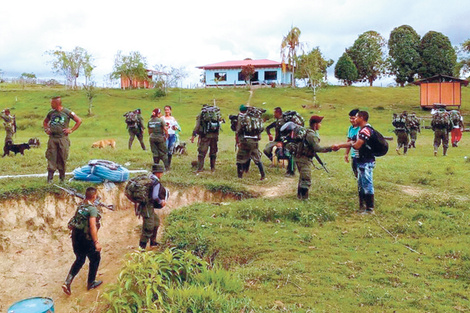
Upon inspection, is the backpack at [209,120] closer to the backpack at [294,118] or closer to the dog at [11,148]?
the backpack at [294,118]

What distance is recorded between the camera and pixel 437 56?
52.1 meters

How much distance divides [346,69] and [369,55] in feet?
16.8

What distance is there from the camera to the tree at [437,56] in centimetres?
5153

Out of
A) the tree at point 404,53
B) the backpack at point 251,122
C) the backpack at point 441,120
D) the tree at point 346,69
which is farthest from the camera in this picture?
the tree at point 346,69

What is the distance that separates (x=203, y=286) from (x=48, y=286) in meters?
2.82

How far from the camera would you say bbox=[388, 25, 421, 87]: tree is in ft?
175

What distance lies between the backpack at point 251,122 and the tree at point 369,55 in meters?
52.8

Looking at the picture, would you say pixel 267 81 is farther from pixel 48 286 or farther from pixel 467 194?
pixel 48 286

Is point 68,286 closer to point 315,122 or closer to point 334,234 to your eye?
point 334,234

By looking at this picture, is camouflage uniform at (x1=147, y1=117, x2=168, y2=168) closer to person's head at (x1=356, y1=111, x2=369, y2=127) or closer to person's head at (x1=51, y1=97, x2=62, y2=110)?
person's head at (x1=51, y1=97, x2=62, y2=110)

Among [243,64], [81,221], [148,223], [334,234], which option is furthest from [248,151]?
[243,64]

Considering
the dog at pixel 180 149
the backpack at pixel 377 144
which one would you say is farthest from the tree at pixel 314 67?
the backpack at pixel 377 144

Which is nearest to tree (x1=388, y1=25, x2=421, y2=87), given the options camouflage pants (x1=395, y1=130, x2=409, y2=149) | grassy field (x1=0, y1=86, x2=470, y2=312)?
camouflage pants (x1=395, y1=130, x2=409, y2=149)

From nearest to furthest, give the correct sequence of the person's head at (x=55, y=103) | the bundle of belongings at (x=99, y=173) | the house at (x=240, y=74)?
the person's head at (x=55, y=103) → the bundle of belongings at (x=99, y=173) → the house at (x=240, y=74)
